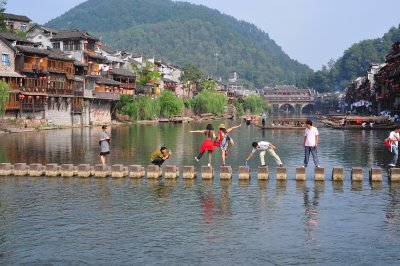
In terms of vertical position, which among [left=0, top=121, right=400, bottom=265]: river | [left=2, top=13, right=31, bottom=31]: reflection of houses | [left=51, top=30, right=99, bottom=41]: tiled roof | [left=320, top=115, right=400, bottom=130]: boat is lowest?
[left=0, top=121, right=400, bottom=265]: river

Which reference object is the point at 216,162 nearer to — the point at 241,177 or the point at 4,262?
the point at 241,177

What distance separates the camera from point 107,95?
109m

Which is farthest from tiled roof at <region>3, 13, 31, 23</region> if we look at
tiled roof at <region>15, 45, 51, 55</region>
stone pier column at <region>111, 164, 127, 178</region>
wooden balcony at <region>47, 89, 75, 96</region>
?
stone pier column at <region>111, 164, 127, 178</region>

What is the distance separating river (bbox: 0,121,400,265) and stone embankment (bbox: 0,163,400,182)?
0.56 m

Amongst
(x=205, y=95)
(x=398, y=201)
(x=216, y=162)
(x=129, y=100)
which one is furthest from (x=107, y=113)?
(x=398, y=201)

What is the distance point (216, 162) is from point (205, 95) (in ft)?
423

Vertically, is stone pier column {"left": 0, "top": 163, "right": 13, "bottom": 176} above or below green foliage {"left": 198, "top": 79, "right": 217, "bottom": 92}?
below

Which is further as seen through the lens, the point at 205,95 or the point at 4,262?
the point at 205,95

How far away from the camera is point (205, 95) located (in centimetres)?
16875

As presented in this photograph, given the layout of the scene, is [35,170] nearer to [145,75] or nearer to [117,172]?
[117,172]

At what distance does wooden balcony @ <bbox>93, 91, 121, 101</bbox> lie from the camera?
105 metres

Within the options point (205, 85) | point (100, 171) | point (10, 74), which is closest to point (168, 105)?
point (10, 74)

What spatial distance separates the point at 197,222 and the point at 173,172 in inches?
388

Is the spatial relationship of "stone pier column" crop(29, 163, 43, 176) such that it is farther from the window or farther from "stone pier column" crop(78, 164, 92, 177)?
the window
